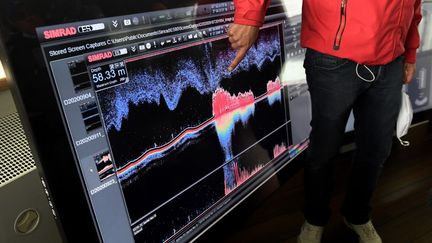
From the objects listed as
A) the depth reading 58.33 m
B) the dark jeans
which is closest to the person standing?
the dark jeans

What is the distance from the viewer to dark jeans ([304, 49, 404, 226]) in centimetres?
84

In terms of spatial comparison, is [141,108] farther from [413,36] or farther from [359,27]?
[413,36]

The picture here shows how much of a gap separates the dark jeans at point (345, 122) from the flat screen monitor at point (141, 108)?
0.11 metres

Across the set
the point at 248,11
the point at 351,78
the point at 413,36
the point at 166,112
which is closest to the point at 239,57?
the point at 248,11

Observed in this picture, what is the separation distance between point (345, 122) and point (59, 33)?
27.0 inches

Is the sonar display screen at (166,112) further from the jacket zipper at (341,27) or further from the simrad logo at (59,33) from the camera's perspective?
the jacket zipper at (341,27)

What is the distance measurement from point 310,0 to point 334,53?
130 millimetres

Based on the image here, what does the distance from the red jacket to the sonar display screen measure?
0.09 meters

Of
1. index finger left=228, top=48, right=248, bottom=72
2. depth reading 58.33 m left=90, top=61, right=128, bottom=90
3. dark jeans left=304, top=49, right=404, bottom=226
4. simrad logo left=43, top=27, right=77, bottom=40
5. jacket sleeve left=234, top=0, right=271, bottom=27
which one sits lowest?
dark jeans left=304, top=49, right=404, bottom=226

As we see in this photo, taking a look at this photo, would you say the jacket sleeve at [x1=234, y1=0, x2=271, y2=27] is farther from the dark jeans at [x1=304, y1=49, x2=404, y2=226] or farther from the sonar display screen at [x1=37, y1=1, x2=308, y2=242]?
the dark jeans at [x1=304, y1=49, x2=404, y2=226]

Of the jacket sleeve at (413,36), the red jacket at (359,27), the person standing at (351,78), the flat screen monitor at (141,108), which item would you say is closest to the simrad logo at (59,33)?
the flat screen monitor at (141,108)

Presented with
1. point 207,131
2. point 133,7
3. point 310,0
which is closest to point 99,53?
point 133,7

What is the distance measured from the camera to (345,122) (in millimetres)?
888

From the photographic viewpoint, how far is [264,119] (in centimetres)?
85
